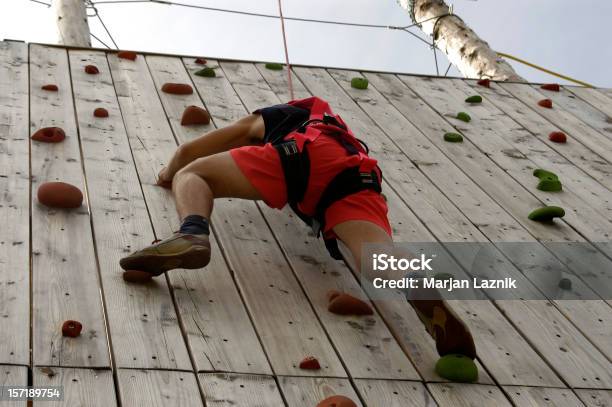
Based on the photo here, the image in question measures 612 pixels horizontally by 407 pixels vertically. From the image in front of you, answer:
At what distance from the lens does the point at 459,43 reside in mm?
5938

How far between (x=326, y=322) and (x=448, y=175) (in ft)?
3.66

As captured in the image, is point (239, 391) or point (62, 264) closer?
point (239, 391)

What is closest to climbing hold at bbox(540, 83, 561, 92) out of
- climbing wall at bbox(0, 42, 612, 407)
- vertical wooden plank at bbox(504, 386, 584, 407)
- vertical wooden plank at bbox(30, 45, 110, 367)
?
climbing wall at bbox(0, 42, 612, 407)

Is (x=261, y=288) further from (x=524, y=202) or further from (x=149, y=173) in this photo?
(x=524, y=202)

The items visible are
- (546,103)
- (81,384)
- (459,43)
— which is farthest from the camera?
(459,43)

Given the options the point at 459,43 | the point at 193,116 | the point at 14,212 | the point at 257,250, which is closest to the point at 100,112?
the point at 193,116

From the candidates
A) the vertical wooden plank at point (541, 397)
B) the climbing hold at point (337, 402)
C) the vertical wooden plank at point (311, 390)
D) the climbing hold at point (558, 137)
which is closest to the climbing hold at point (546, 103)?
the climbing hold at point (558, 137)

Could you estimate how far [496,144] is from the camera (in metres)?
3.50

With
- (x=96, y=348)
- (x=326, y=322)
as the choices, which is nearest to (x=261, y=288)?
(x=326, y=322)

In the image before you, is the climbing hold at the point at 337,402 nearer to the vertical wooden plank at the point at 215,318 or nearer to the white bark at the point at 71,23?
the vertical wooden plank at the point at 215,318

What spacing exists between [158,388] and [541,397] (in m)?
0.79

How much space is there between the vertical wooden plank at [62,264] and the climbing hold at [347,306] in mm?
525

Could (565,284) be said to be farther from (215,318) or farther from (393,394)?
(215,318)

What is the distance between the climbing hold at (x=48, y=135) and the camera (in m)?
2.83
